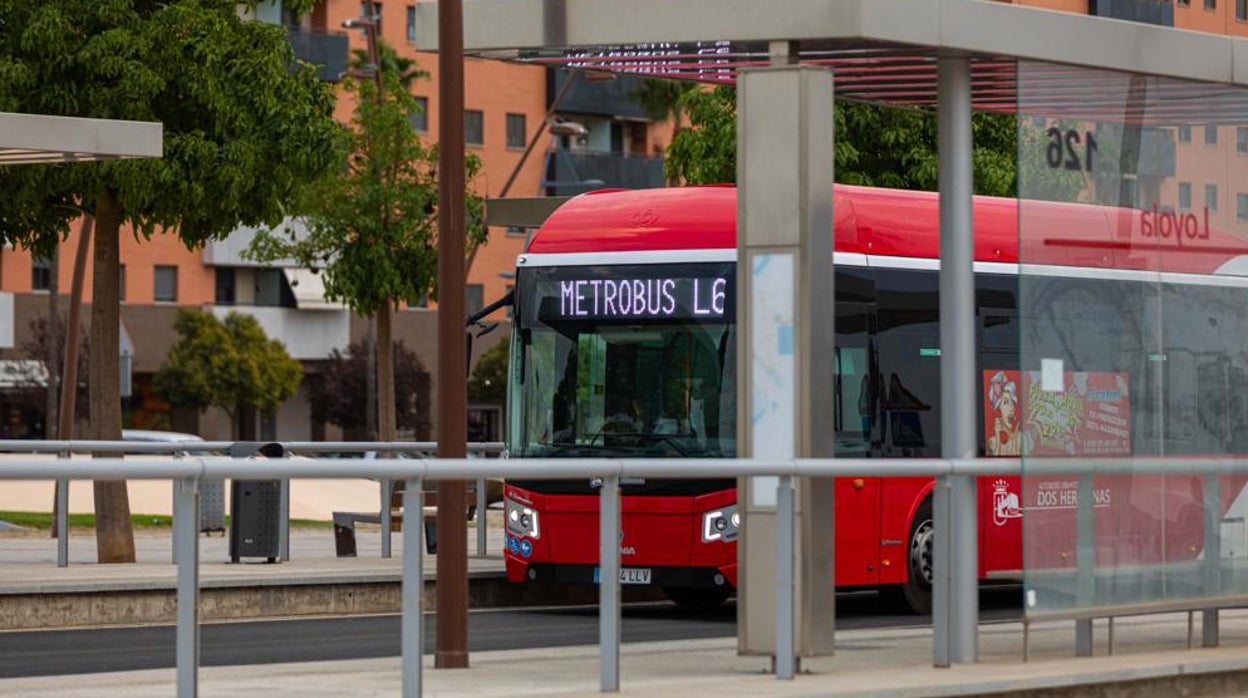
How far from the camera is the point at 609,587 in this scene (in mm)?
11164

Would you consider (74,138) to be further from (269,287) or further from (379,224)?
(269,287)

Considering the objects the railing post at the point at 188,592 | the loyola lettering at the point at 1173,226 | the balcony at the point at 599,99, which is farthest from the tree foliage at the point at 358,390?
the railing post at the point at 188,592

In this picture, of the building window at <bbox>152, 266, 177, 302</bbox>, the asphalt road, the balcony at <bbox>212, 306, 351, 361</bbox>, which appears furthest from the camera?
the balcony at <bbox>212, 306, 351, 361</bbox>

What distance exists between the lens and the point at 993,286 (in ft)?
64.3

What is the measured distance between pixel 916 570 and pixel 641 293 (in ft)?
9.71

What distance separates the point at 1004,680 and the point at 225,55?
1365 cm

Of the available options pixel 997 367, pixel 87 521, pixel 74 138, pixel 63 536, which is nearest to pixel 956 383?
pixel 997 367

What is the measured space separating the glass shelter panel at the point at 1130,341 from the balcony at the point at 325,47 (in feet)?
215

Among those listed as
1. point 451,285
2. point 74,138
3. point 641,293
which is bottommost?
point 451,285

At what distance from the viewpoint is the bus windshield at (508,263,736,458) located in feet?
59.6

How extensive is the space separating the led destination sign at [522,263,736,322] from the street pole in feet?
19.2

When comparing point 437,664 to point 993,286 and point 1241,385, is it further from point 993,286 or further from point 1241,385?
point 993,286

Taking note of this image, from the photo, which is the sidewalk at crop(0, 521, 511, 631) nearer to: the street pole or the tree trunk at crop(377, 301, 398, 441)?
the street pole

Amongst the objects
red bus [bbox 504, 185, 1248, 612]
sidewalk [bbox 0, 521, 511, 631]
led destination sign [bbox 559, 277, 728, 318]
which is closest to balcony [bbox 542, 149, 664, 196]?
sidewalk [bbox 0, 521, 511, 631]
